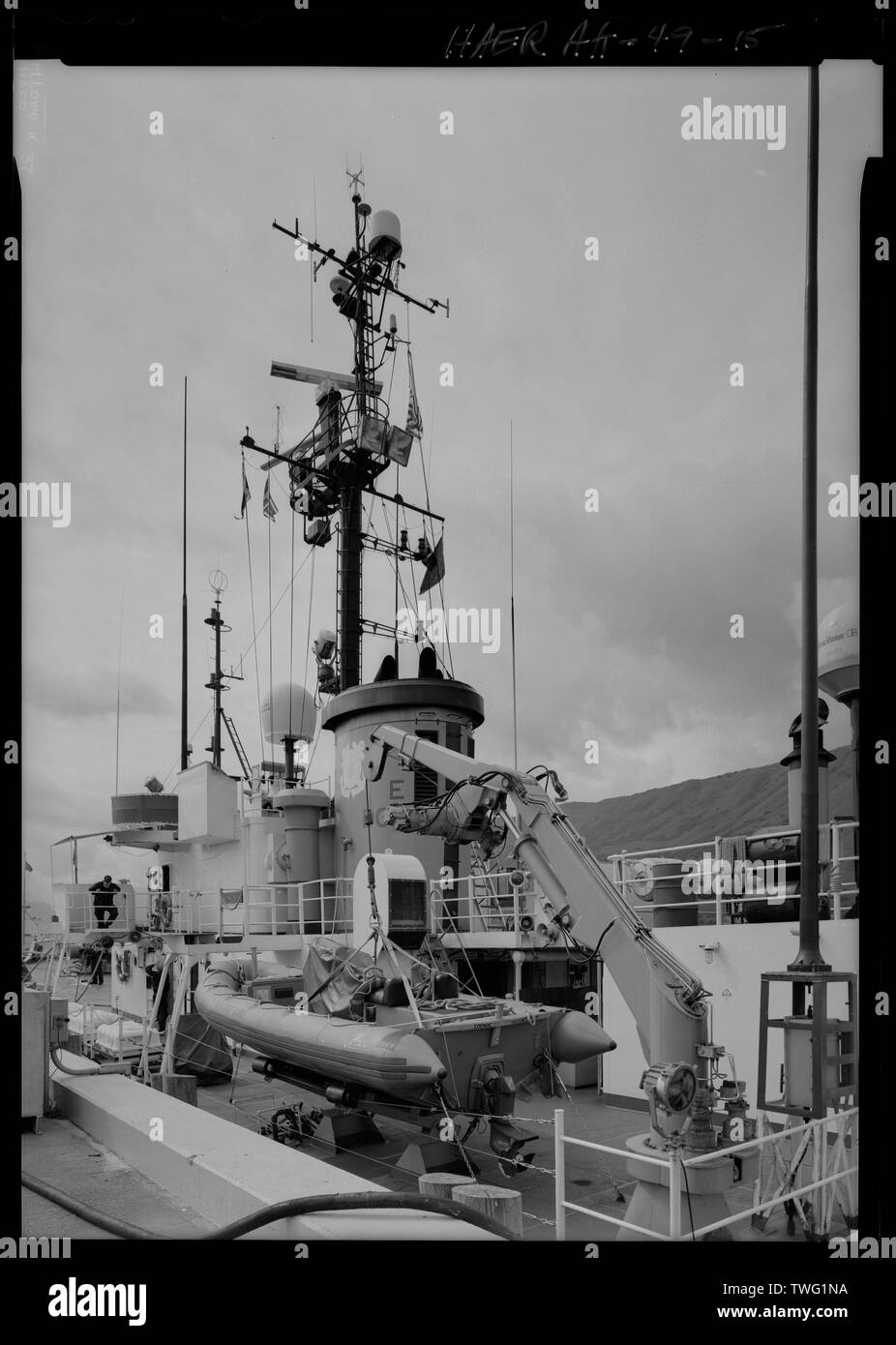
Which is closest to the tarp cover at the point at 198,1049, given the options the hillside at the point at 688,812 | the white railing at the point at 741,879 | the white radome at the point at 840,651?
the white railing at the point at 741,879

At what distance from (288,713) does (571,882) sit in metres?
11.7

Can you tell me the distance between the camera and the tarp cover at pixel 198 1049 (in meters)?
12.5

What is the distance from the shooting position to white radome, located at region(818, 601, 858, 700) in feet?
32.2

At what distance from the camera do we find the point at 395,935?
9.39m

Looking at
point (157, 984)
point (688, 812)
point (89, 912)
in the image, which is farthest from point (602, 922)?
point (688, 812)

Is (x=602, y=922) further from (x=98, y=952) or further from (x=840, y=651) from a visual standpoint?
(x=98, y=952)

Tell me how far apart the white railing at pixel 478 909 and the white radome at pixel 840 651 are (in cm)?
429

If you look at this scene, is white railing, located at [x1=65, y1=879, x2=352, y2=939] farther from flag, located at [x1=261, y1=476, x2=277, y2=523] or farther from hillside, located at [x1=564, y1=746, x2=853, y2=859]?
hillside, located at [x1=564, y1=746, x2=853, y2=859]

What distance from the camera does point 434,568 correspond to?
1806 centimetres
